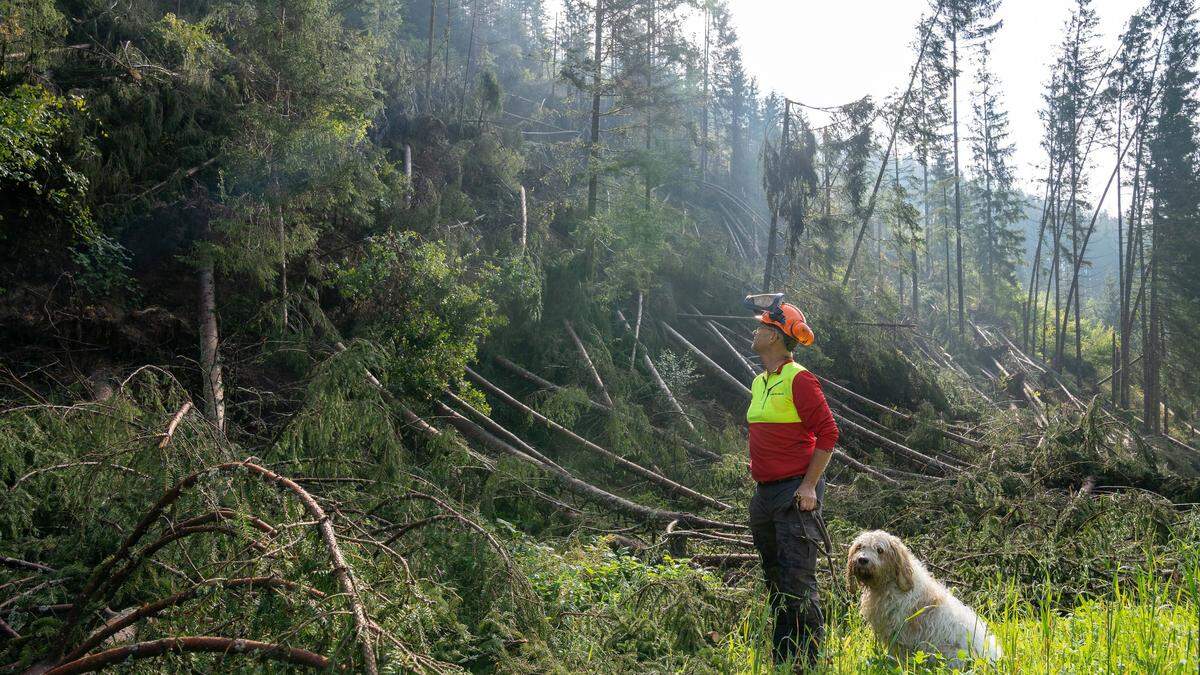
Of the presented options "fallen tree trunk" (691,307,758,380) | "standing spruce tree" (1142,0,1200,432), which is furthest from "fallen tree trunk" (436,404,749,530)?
"standing spruce tree" (1142,0,1200,432)

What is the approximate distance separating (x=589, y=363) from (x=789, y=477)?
6.52 m

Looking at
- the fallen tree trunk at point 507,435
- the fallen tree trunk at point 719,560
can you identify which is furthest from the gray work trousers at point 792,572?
the fallen tree trunk at point 507,435

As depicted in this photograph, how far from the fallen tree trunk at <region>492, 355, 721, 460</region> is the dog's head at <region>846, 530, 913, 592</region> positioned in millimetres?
5640

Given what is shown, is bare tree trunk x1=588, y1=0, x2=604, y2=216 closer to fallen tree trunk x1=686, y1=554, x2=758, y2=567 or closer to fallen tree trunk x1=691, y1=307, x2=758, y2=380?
fallen tree trunk x1=691, y1=307, x2=758, y2=380

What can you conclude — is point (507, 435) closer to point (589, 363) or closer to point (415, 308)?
point (415, 308)

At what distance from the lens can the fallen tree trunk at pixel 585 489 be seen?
6703mm

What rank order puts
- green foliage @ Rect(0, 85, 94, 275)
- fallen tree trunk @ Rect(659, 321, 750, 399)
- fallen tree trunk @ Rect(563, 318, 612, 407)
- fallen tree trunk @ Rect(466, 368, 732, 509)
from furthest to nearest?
fallen tree trunk @ Rect(659, 321, 750, 399) → fallen tree trunk @ Rect(563, 318, 612, 407) → fallen tree trunk @ Rect(466, 368, 732, 509) → green foliage @ Rect(0, 85, 94, 275)

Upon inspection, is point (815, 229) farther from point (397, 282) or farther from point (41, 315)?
point (41, 315)

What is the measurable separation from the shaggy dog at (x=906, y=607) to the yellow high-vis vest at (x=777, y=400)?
2.53 feet

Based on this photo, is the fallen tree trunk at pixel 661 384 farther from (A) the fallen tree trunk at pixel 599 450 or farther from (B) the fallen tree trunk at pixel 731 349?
(B) the fallen tree trunk at pixel 731 349

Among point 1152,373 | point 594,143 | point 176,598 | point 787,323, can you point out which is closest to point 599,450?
point 787,323

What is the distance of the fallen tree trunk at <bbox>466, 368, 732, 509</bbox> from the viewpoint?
311 inches

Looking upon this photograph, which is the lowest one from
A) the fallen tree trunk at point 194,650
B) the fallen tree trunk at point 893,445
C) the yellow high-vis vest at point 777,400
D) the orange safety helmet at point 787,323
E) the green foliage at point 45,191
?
the fallen tree trunk at point 893,445

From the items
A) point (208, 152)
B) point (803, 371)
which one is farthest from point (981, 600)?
point (208, 152)
